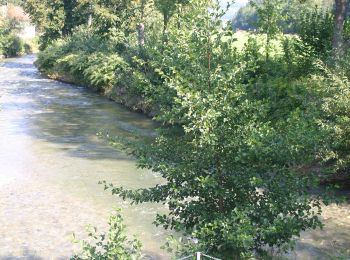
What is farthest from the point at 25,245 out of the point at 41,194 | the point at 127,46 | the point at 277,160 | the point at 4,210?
the point at 127,46

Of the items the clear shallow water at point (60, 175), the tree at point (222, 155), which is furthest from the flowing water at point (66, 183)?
the tree at point (222, 155)

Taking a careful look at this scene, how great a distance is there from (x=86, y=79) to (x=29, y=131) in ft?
46.5

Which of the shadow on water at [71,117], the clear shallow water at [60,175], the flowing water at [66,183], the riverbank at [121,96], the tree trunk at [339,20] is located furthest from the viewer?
the riverbank at [121,96]

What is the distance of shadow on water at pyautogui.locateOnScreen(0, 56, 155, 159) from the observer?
1953 cm

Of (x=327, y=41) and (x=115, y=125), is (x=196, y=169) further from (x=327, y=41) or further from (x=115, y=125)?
(x=115, y=125)

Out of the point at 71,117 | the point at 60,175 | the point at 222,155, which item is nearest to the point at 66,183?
the point at 60,175

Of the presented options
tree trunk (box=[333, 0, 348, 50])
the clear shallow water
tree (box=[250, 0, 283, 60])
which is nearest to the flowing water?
the clear shallow water

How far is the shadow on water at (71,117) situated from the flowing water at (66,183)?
0.15ft

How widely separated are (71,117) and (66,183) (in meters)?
10.8

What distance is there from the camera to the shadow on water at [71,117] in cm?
1953

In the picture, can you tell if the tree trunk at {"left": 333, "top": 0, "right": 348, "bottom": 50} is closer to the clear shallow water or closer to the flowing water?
the flowing water

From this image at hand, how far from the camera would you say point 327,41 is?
1856 centimetres

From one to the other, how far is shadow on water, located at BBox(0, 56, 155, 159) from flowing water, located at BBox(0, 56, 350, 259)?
1.9 inches

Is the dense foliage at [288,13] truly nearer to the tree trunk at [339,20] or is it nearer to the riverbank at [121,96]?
the tree trunk at [339,20]
